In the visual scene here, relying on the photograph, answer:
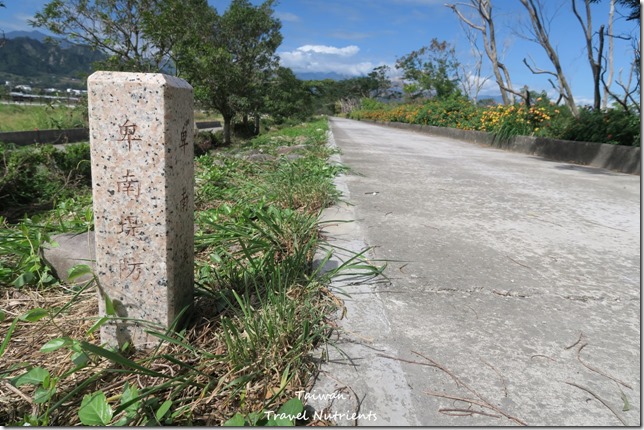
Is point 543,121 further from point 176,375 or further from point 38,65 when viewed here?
point 38,65

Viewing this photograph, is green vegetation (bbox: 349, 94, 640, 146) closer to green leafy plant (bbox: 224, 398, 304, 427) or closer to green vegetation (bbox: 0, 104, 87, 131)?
green leafy plant (bbox: 224, 398, 304, 427)

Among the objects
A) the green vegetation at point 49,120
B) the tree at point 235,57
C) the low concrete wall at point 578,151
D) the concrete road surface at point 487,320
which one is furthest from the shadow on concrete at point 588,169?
the green vegetation at point 49,120

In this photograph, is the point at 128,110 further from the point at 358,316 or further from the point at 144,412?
the point at 358,316

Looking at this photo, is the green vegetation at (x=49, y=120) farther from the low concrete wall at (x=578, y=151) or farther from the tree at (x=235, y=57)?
the low concrete wall at (x=578, y=151)

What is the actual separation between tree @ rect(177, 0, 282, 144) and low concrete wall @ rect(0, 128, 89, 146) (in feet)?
19.3

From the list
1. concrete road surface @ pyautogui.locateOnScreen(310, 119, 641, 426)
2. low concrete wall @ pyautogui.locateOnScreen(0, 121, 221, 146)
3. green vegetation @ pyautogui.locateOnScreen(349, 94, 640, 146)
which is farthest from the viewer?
low concrete wall @ pyautogui.locateOnScreen(0, 121, 221, 146)

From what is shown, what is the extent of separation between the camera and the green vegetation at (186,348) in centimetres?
124

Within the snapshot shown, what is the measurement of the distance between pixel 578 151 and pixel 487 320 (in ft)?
23.6

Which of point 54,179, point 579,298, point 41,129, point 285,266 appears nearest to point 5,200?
point 54,179

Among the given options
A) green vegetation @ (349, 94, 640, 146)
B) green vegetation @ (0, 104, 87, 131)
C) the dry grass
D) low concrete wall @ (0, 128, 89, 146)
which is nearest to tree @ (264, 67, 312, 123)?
green vegetation @ (0, 104, 87, 131)

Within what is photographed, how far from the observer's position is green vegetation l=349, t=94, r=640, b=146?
7000 millimetres

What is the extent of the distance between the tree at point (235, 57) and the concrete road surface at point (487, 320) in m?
16.7

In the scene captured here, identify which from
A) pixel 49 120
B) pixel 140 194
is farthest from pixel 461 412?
pixel 49 120

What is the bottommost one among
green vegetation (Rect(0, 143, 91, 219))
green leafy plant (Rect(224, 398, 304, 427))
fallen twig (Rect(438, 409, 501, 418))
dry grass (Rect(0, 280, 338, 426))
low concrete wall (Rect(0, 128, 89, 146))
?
Result: low concrete wall (Rect(0, 128, 89, 146))
